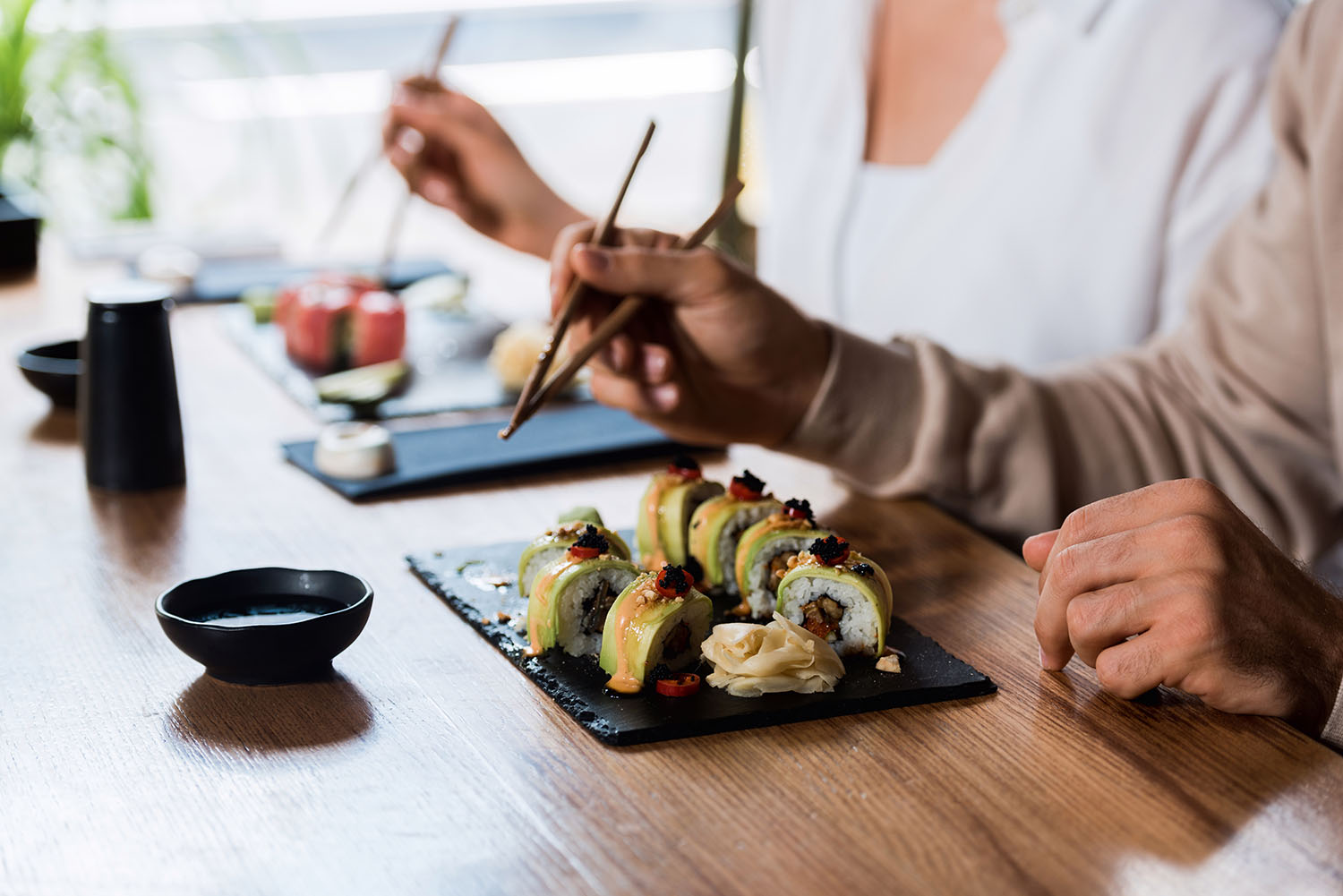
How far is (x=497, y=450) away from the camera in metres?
1.75

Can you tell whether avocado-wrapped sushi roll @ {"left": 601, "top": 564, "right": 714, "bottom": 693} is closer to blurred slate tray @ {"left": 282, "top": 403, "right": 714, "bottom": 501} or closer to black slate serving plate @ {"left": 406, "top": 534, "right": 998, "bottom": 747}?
black slate serving plate @ {"left": 406, "top": 534, "right": 998, "bottom": 747}

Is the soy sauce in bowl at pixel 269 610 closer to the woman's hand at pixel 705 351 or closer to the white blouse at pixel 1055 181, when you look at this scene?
the woman's hand at pixel 705 351

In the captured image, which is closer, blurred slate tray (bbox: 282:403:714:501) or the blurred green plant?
blurred slate tray (bbox: 282:403:714:501)

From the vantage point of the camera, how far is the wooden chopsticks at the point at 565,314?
1.40 meters

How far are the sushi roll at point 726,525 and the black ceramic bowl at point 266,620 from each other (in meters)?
0.34

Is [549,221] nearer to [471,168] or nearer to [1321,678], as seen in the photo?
[471,168]

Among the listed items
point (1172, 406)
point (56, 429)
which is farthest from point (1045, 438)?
point (56, 429)

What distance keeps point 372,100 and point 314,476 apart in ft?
23.2

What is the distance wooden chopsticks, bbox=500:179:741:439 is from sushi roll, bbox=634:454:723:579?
145 mm

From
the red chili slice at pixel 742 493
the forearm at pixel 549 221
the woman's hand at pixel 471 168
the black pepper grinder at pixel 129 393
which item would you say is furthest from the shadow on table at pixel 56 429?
the red chili slice at pixel 742 493

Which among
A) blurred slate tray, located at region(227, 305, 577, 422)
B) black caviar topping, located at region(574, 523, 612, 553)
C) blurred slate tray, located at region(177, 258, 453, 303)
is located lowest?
blurred slate tray, located at region(227, 305, 577, 422)

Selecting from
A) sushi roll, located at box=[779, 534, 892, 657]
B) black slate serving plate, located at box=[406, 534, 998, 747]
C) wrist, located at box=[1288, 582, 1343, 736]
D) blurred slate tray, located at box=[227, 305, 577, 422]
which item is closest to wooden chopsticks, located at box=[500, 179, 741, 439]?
black slate serving plate, located at box=[406, 534, 998, 747]

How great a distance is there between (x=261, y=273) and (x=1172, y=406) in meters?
1.88

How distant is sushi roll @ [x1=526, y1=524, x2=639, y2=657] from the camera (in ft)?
3.79
